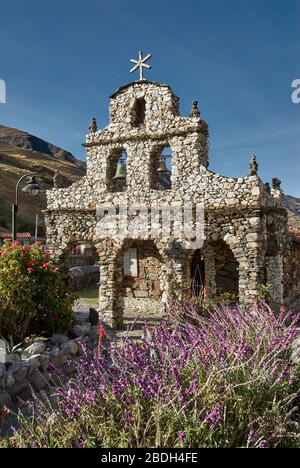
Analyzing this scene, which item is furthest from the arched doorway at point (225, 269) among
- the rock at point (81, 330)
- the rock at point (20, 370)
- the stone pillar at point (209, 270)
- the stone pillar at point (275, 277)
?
the rock at point (20, 370)

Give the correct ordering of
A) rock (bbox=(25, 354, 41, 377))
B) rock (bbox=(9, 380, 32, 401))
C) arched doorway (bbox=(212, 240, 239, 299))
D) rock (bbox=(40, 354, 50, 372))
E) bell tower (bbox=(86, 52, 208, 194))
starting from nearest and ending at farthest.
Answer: rock (bbox=(9, 380, 32, 401)), rock (bbox=(25, 354, 41, 377)), rock (bbox=(40, 354, 50, 372)), bell tower (bbox=(86, 52, 208, 194)), arched doorway (bbox=(212, 240, 239, 299))

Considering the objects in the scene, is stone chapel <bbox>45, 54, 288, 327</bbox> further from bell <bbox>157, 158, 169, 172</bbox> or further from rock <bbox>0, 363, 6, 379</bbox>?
rock <bbox>0, 363, 6, 379</bbox>

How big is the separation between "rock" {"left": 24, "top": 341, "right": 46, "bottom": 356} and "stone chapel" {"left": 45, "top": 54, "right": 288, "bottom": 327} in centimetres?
502

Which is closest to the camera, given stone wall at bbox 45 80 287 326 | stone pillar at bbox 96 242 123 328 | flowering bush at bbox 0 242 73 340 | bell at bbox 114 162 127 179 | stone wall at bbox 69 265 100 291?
flowering bush at bbox 0 242 73 340

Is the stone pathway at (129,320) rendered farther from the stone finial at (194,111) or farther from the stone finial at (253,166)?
the stone finial at (194,111)

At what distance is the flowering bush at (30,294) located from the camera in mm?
6699

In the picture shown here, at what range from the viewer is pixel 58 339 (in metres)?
7.20

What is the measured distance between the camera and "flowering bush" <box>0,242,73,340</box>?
670cm

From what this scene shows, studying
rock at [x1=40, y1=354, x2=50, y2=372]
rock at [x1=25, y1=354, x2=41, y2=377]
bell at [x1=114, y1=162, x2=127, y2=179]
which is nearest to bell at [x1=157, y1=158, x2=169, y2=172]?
bell at [x1=114, y1=162, x2=127, y2=179]

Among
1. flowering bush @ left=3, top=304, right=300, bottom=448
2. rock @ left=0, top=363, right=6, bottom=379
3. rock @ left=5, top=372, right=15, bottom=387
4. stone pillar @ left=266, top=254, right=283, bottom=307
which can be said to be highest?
stone pillar @ left=266, top=254, right=283, bottom=307

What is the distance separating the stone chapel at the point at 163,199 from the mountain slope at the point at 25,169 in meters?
14.8

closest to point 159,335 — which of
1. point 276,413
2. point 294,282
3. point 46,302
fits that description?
point 276,413
